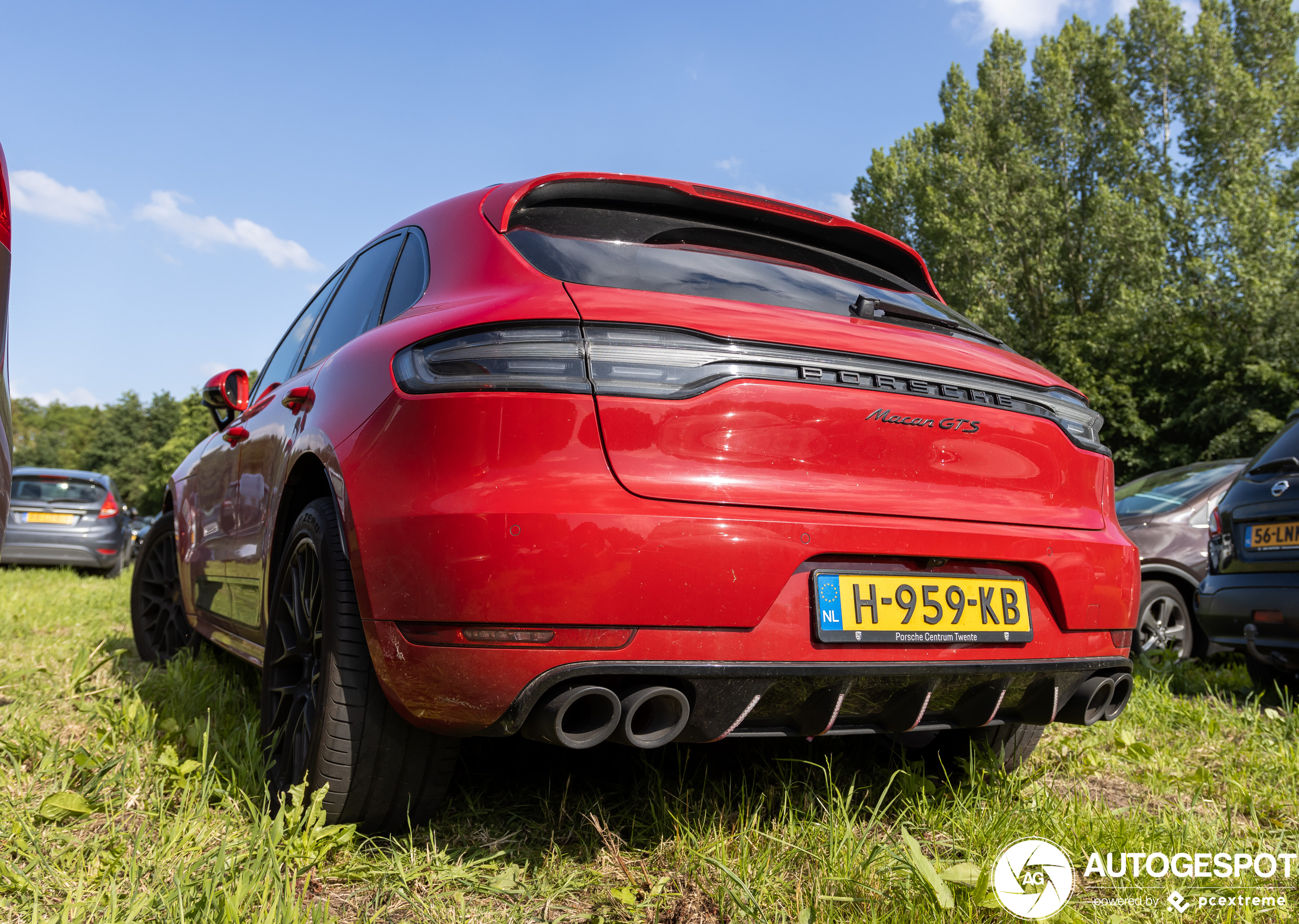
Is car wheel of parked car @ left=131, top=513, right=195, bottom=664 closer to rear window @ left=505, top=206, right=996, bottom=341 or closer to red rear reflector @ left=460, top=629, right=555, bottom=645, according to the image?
rear window @ left=505, top=206, right=996, bottom=341

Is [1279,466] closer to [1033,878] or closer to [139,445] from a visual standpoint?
[1033,878]

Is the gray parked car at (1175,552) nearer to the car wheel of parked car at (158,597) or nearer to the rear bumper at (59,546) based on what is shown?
the car wheel of parked car at (158,597)

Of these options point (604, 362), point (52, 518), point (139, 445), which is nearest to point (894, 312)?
point (604, 362)

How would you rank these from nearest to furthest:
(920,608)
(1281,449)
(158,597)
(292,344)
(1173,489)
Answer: (920,608) < (292,344) < (1281,449) < (158,597) < (1173,489)

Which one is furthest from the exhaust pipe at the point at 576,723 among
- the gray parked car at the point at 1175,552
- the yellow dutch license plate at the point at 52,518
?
the yellow dutch license plate at the point at 52,518

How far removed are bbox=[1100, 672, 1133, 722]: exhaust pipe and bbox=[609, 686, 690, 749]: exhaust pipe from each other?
1.18 m

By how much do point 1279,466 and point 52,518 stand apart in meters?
13.7

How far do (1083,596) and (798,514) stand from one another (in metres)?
0.83

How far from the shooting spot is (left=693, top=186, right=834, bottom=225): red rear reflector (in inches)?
96.8

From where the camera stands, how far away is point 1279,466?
172 inches

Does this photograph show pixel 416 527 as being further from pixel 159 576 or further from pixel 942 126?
pixel 942 126

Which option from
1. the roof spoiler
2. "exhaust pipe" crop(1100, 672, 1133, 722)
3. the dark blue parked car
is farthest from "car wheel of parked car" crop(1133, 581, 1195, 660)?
the roof spoiler

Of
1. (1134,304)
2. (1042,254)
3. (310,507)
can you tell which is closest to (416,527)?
(310,507)

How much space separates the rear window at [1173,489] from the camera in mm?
6629
